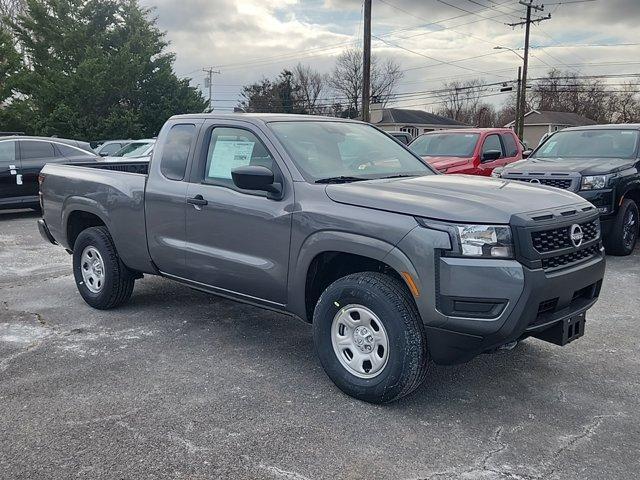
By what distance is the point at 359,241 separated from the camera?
12.3ft

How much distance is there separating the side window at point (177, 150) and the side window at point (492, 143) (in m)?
7.83

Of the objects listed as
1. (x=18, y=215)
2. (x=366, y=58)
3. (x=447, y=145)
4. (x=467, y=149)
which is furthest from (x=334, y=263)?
(x=366, y=58)

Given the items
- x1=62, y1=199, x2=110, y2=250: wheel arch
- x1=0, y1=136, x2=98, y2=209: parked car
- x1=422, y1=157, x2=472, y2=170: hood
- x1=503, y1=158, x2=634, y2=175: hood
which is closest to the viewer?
x1=62, y1=199, x2=110, y2=250: wheel arch

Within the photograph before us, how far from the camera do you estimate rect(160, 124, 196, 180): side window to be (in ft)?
16.6

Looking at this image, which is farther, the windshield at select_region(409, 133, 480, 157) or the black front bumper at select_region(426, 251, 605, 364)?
the windshield at select_region(409, 133, 480, 157)

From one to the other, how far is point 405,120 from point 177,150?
61.6 metres

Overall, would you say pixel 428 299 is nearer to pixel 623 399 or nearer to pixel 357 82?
pixel 623 399

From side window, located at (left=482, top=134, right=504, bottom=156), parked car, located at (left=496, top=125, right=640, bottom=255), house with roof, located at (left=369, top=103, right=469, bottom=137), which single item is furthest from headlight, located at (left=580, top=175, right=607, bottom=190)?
house with roof, located at (left=369, top=103, right=469, bottom=137)

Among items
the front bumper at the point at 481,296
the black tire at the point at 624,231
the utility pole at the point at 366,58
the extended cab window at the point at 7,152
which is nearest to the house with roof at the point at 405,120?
the utility pole at the point at 366,58

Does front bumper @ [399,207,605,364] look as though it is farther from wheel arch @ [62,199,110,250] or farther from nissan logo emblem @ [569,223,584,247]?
wheel arch @ [62,199,110,250]

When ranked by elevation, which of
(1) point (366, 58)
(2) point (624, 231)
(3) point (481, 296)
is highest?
(1) point (366, 58)

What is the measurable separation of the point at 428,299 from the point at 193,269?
221cm

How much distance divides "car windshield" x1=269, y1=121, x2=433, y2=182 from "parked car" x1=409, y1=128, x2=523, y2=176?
6.02 metres

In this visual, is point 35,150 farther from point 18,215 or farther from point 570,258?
point 570,258
